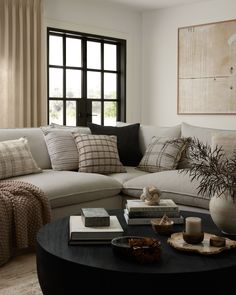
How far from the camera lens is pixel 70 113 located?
241 inches

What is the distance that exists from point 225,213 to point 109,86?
15.5ft

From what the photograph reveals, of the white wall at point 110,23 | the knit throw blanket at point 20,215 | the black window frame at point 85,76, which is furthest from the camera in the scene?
the black window frame at point 85,76

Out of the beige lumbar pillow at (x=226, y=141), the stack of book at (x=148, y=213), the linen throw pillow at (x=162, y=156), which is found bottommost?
the stack of book at (x=148, y=213)

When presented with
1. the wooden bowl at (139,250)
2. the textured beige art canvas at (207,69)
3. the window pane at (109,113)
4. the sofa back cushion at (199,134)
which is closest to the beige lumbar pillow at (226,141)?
the sofa back cushion at (199,134)

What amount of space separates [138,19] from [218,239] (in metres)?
5.40

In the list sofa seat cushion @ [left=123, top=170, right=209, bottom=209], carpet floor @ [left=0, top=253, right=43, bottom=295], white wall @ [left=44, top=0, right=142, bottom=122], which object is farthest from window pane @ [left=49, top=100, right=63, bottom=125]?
carpet floor @ [left=0, top=253, right=43, bottom=295]

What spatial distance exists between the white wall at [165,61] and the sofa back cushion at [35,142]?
286 cm

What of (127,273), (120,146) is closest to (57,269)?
(127,273)

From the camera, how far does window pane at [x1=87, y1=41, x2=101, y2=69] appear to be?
6273 mm

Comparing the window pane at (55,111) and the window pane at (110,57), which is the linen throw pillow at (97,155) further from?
the window pane at (110,57)

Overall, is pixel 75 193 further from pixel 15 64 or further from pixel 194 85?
pixel 194 85

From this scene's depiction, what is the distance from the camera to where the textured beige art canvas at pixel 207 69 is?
5883 millimetres

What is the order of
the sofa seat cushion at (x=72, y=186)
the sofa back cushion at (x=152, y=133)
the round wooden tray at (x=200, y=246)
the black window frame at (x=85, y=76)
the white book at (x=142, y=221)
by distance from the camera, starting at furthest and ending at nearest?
the black window frame at (x=85, y=76)
the sofa back cushion at (x=152, y=133)
the sofa seat cushion at (x=72, y=186)
the white book at (x=142, y=221)
the round wooden tray at (x=200, y=246)

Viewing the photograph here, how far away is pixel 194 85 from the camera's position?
247 inches
